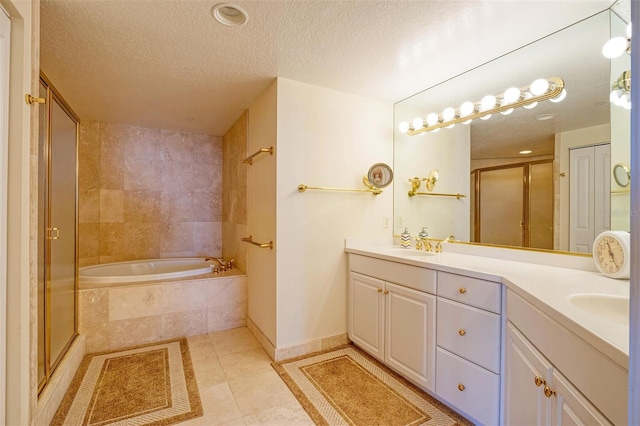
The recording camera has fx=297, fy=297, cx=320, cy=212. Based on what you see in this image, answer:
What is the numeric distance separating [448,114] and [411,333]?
1.64 meters

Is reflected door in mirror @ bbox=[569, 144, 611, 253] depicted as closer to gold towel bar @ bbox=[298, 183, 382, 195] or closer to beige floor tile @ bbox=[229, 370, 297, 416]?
gold towel bar @ bbox=[298, 183, 382, 195]

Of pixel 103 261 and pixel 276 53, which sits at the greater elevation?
pixel 276 53

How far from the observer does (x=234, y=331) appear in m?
2.77

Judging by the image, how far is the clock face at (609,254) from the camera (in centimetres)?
138

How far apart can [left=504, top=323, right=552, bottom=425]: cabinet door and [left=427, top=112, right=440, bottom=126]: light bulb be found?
1630 millimetres

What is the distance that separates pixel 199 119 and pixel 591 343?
11.3 ft

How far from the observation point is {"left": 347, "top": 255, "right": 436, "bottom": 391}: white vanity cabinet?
1778 mm

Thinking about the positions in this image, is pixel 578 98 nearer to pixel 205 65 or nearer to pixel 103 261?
pixel 205 65

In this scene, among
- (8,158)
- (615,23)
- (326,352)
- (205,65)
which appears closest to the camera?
(8,158)

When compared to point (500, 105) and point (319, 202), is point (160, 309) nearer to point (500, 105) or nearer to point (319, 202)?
point (319, 202)

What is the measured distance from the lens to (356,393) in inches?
72.4

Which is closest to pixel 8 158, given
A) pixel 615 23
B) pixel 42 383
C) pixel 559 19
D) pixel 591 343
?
pixel 42 383


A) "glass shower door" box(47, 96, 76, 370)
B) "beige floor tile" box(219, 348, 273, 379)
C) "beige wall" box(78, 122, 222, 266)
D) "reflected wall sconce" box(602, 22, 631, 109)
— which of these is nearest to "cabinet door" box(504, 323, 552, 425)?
"reflected wall sconce" box(602, 22, 631, 109)

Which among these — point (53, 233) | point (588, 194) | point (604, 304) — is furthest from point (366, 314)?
point (53, 233)
